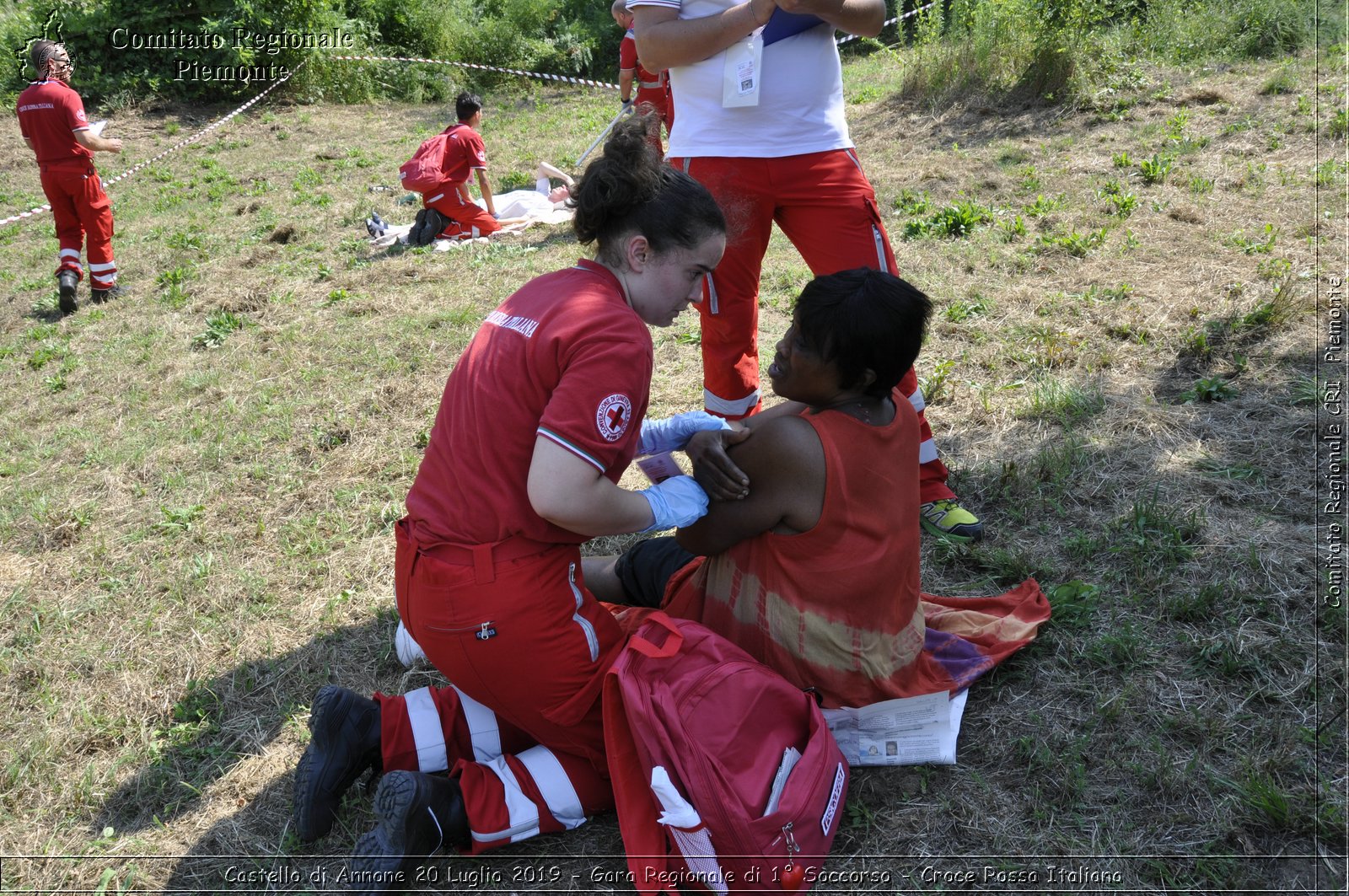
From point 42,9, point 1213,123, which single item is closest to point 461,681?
point 1213,123

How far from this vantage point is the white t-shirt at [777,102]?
295 centimetres

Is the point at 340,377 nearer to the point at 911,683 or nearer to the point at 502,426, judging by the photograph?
the point at 502,426

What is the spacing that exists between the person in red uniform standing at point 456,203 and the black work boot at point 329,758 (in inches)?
230

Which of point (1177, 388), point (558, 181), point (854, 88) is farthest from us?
point (854, 88)

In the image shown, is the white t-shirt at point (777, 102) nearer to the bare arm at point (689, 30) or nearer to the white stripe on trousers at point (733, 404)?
the bare arm at point (689, 30)

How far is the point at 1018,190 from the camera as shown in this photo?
21.7 ft

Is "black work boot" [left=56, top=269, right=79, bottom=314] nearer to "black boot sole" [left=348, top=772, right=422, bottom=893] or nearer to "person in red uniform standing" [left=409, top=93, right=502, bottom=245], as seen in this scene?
"person in red uniform standing" [left=409, top=93, right=502, bottom=245]

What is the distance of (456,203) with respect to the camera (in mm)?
7641

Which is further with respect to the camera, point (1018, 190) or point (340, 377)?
point (1018, 190)

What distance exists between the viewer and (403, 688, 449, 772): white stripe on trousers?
7.75ft

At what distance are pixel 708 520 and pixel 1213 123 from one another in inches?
263

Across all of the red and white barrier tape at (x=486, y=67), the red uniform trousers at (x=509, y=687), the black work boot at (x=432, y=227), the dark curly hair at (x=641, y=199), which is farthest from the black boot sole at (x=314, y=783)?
the red and white barrier tape at (x=486, y=67)

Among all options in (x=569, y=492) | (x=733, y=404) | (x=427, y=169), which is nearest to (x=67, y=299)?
(x=427, y=169)

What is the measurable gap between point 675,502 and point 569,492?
0.34 meters
